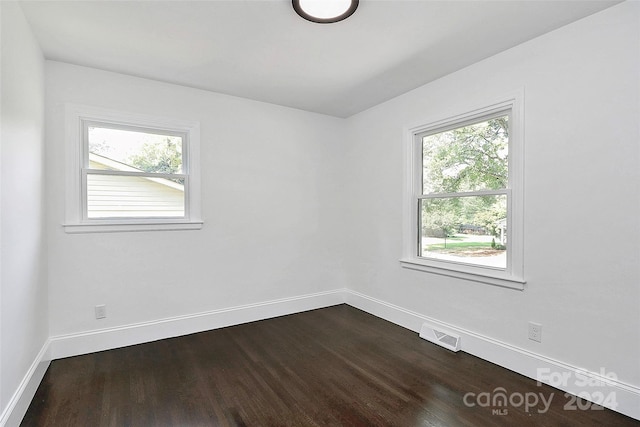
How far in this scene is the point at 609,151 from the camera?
2.11 meters

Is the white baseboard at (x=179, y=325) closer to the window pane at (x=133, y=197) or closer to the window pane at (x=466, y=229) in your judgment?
the window pane at (x=133, y=197)

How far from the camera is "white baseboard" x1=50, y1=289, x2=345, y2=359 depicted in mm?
2859

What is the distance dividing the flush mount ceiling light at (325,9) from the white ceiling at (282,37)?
0.08 meters

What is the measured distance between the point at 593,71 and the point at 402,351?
2550 millimetres

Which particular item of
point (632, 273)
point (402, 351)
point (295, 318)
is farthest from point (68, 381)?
point (632, 273)

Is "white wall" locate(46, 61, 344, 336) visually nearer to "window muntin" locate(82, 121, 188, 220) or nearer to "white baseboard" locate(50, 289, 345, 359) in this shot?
"white baseboard" locate(50, 289, 345, 359)

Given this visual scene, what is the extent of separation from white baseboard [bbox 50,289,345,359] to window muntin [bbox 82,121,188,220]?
1049mm

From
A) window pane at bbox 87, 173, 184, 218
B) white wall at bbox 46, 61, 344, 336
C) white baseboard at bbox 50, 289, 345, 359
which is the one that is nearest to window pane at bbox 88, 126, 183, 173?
window pane at bbox 87, 173, 184, 218

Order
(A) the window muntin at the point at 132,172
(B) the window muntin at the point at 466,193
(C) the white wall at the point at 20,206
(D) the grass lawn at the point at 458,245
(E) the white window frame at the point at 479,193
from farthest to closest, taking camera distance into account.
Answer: (A) the window muntin at the point at 132,172
(D) the grass lawn at the point at 458,245
(B) the window muntin at the point at 466,193
(E) the white window frame at the point at 479,193
(C) the white wall at the point at 20,206

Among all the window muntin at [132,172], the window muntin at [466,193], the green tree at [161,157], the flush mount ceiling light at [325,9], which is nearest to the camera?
the flush mount ceiling light at [325,9]

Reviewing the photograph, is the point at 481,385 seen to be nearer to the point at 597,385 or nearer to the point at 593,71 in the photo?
the point at 597,385

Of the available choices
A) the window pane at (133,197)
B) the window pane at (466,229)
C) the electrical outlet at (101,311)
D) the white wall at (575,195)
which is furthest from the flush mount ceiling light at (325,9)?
the electrical outlet at (101,311)

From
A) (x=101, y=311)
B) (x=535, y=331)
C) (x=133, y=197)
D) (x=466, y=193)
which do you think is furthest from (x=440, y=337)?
(x=133, y=197)

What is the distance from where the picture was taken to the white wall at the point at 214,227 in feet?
9.36
